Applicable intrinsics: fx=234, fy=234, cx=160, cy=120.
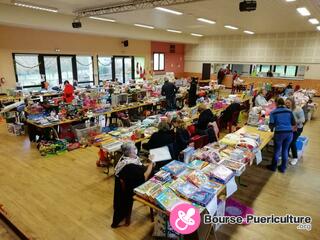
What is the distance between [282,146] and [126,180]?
11.2 feet

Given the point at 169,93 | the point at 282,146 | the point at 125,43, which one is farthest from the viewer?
the point at 125,43

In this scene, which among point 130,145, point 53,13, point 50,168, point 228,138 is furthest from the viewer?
point 53,13

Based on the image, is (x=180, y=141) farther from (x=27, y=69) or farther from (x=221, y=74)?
(x=221, y=74)

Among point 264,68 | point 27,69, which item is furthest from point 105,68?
point 264,68

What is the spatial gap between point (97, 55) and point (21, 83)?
14.4 feet

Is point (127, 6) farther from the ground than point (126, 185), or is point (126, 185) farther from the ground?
point (127, 6)

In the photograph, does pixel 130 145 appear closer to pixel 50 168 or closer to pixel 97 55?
pixel 50 168

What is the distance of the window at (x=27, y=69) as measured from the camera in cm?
1069

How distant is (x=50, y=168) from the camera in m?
5.16

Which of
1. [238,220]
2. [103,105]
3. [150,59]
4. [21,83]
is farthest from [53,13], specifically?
[238,220]

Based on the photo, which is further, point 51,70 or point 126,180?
point 51,70

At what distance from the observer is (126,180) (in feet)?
10.2

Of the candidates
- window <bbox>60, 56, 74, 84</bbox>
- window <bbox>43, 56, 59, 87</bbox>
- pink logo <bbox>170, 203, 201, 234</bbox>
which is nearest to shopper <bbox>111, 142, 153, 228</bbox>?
pink logo <bbox>170, 203, 201, 234</bbox>

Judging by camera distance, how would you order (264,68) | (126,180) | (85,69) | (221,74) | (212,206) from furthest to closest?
1. (221,74)
2. (264,68)
3. (85,69)
4. (126,180)
5. (212,206)
